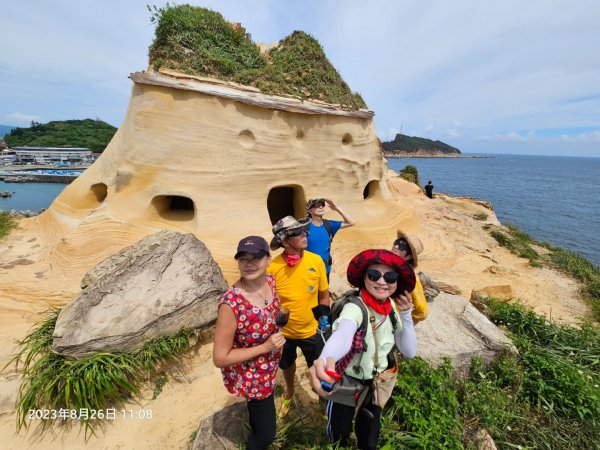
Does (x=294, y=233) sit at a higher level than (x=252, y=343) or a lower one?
higher

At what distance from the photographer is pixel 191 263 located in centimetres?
502

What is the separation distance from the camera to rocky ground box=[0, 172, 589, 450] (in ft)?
12.1

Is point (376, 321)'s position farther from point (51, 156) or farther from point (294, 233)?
point (51, 156)

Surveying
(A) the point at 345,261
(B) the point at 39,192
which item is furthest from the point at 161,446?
(B) the point at 39,192

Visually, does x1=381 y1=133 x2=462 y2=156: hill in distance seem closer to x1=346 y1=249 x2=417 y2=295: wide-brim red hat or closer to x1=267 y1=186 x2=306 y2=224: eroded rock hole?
x1=267 y1=186 x2=306 y2=224: eroded rock hole

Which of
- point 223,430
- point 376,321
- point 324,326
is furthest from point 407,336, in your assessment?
point 223,430

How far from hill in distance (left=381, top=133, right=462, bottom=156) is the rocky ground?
12472 cm

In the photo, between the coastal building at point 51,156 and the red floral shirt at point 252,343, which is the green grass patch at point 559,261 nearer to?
the red floral shirt at point 252,343

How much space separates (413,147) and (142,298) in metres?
155

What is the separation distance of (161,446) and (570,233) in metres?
29.6

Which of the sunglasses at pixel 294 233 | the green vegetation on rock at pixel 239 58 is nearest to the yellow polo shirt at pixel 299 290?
the sunglasses at pixel 294 233

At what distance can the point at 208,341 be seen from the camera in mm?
4949

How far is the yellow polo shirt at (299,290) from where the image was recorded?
299 centimetres

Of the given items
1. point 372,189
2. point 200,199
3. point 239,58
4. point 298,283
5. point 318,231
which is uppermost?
point 239,58
